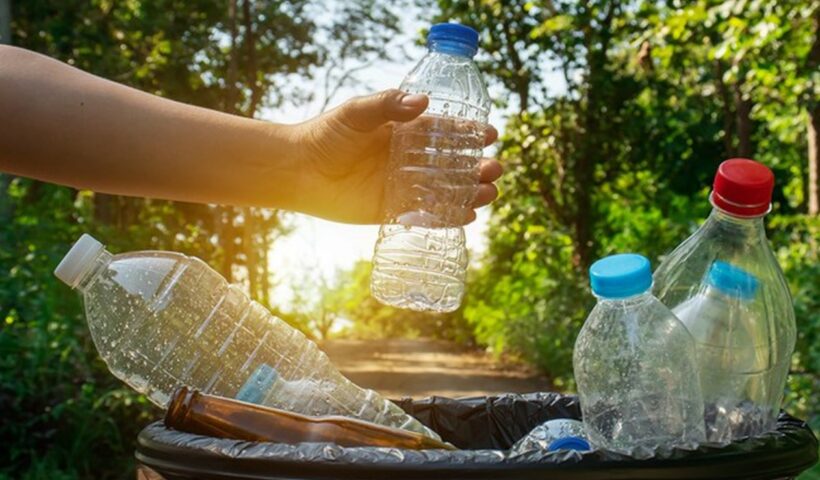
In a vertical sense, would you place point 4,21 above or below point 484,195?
above

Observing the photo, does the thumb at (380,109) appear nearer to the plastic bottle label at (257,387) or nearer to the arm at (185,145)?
the arm at (185,145)

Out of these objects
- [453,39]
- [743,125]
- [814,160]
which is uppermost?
[743,125]

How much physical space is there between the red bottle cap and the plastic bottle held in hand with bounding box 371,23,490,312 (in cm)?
73

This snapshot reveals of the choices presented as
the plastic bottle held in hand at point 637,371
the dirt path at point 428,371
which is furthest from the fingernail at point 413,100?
the dirt path at point 428,371

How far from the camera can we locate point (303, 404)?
6.23 feet

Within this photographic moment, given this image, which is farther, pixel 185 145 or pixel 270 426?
pixel 185 145

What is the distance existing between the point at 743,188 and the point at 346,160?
2.68ft

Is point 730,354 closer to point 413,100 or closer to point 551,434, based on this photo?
point 551,434

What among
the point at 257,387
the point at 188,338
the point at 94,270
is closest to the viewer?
the point at 257,387

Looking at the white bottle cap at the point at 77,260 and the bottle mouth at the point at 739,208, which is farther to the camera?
the white bottle cap at the point at 77,260

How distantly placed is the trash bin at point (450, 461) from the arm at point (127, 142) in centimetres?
54

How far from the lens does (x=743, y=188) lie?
1.62 m

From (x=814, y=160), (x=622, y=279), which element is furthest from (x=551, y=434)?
(x=814, y=160)

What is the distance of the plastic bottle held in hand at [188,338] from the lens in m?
1.95
